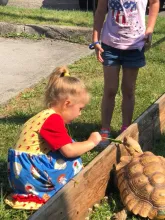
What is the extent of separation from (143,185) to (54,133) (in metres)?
0.72

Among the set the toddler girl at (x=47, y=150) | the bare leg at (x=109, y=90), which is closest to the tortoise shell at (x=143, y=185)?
the toddler girl at (x=47, y=150)

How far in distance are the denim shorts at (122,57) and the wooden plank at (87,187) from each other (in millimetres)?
453

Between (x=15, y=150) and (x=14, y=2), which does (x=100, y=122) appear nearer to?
(x=15, y=150)

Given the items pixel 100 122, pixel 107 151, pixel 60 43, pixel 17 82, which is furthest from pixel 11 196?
pixel 60 43

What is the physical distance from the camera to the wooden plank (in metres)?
2.64

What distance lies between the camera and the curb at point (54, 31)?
8.00 meters

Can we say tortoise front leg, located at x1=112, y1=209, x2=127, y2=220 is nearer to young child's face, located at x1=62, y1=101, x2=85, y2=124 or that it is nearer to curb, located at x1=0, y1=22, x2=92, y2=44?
young child's face, located at x1=62, y1=101, x2=85, y2=124

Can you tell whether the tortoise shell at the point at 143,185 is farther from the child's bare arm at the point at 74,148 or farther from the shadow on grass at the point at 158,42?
the shadow on grass at the point at 158,42

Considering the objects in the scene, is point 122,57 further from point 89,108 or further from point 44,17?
point 44,17

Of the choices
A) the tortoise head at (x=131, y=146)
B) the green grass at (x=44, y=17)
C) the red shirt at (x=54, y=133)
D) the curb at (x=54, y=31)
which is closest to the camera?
the red shirt at (x=54, y=133)

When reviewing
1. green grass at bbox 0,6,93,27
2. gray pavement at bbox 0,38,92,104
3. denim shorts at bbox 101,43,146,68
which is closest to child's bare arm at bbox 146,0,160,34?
denim shorts at bbox 101,43,146,68

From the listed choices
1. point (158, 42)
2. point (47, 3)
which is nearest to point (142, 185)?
point (158, 42)

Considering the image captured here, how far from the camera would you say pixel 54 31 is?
818 cm

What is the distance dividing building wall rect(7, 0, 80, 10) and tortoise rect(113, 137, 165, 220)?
1205 cm
